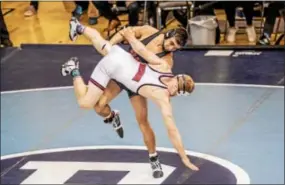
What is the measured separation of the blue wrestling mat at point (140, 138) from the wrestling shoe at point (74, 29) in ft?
19.7

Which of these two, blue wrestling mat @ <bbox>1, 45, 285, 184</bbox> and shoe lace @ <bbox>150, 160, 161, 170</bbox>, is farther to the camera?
blue wrestling mat @ <bbox>1, 45, 285, 184</bbox>

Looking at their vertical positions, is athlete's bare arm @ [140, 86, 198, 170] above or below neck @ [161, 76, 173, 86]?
below

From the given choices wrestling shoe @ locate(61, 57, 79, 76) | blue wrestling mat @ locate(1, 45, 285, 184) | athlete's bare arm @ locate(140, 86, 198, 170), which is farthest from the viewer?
blue wrestling mat @ locate(1, 45, 285, 184)

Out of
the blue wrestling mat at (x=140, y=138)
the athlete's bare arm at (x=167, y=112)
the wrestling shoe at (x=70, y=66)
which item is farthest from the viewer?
the blue wrestling mat at (x=140, y=138)

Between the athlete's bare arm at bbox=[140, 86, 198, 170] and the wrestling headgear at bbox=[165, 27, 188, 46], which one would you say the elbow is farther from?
the wrestling headgear at bbox=[165, 27, 188, 46]

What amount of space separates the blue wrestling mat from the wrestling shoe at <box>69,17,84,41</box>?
236 inches

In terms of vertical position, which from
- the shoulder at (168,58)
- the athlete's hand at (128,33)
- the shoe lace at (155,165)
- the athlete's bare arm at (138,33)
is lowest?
the shoe lace at (155,165)

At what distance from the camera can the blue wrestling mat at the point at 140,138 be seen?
7.83 meters

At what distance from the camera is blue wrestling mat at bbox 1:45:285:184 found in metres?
7.83

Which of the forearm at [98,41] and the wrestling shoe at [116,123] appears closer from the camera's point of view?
the forearm at [98,41]

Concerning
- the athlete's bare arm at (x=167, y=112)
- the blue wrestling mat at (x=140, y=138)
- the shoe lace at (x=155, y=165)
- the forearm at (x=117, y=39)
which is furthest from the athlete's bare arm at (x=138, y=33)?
the blue wrestling mat at (x=140, y=138)

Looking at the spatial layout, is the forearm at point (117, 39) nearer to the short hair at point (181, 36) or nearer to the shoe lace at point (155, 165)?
the short hair at point (181, 36)

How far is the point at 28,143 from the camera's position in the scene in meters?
8.56

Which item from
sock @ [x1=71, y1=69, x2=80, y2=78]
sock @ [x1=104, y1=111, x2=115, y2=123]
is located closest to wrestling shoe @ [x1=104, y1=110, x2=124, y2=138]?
sock @ [x1=104, y1=111, x2=115, y2=123]
